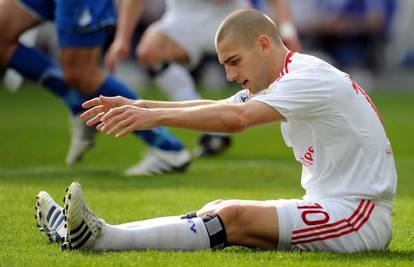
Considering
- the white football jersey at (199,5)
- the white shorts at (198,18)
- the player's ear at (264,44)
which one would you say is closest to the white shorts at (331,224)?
the player's ear at (264,44)

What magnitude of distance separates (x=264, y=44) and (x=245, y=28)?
12 cm

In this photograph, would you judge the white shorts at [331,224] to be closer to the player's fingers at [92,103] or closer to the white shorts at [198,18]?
A: the player's fingers at [92,103]

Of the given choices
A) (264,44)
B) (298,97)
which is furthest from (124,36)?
(298,97)

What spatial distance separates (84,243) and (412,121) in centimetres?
1117

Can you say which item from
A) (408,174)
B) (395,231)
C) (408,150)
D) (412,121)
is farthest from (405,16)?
(395,231)

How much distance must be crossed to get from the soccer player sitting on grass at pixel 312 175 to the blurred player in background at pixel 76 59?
292 centimetres

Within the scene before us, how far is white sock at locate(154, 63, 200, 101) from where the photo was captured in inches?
377

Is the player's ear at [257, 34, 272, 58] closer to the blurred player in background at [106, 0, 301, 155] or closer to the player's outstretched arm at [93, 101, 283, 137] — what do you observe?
the player's outstretched arm at [93, 101, 283, 137]

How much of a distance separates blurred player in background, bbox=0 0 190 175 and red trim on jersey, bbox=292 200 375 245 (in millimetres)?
3331

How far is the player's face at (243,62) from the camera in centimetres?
474

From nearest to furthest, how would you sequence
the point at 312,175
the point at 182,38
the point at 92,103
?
the point at 92,103, the point at 312,175, the point at 182,38

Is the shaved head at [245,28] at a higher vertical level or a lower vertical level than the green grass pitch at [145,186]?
higher

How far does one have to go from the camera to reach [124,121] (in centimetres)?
425

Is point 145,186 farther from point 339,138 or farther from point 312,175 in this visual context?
point 339,138
